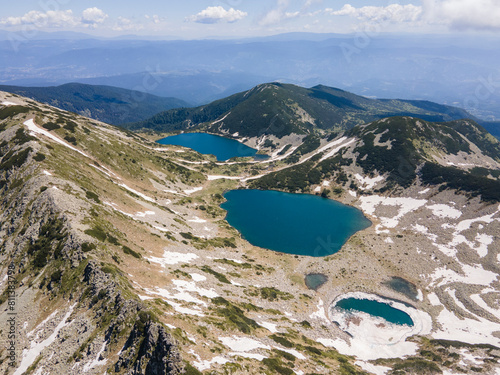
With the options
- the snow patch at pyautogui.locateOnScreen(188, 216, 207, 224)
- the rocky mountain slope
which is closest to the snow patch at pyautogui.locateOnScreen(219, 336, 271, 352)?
the rocky mountain slope

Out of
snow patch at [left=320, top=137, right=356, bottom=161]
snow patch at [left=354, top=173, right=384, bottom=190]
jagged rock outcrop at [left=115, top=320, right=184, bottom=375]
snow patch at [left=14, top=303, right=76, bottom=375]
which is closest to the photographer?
jagged rock outcrop at [left=115, top=320, right=184, bottom=375]

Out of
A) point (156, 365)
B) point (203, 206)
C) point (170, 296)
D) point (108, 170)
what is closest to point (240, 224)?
point (203, 206)

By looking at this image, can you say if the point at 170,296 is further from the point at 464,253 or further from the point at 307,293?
the point at 464,253

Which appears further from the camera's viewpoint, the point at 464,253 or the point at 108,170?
the point at 108,170

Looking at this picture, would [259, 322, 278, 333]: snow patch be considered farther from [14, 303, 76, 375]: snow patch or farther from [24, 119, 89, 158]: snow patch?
[24, 119, 89, 158]: snow patch

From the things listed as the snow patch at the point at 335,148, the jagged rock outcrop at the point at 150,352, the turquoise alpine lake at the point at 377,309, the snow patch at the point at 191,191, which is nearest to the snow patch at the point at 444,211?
the turquoise alpine lake at the point at 377,309

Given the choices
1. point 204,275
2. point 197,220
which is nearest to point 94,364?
point 204,275

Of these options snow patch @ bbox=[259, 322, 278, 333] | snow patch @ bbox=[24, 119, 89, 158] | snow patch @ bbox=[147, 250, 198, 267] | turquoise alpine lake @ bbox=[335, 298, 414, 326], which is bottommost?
turquoise alpine lake @ bbox=[335, 298, 414, 326]
